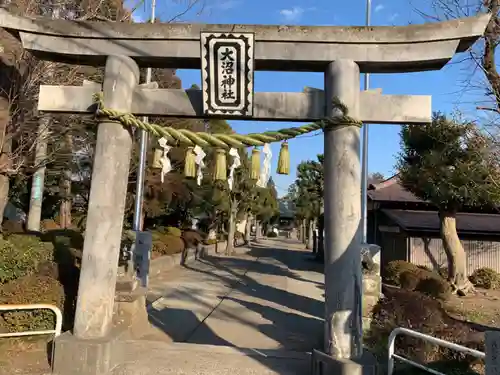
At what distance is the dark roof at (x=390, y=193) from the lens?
22125mm

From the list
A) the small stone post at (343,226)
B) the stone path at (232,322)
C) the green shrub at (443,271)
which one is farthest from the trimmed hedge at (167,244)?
the small stone post at (343,226)

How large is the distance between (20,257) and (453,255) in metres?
14.7

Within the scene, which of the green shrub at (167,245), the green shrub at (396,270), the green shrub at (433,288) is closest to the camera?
the green shrub at (433,288)

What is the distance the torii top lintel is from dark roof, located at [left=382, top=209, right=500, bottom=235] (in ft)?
45.0

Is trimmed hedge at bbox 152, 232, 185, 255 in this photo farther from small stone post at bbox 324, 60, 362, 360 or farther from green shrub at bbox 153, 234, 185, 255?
small stone post at bbox 324, 60, 362, 360

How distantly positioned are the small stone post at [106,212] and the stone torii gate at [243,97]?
1 cm

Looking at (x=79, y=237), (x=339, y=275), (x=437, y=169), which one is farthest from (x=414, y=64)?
(x=437, y=169)

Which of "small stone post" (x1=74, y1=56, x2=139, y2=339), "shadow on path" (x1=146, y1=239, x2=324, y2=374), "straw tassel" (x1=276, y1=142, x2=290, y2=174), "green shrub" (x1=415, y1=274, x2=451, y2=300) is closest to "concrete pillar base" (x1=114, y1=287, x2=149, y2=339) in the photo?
"shadow on path" (x1=146, y1=239, x2=324, y2=374)

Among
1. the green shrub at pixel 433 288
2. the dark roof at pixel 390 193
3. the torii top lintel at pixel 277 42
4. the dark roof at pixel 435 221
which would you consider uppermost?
the torii top lintel at pixel 277 42

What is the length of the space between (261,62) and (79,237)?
741 cm

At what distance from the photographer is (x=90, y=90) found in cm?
638

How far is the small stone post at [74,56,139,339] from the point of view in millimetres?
5941

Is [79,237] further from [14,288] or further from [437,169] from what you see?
[437,169]

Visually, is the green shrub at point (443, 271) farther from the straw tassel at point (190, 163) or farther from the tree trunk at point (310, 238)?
the tree trunk at point (310, 238)
